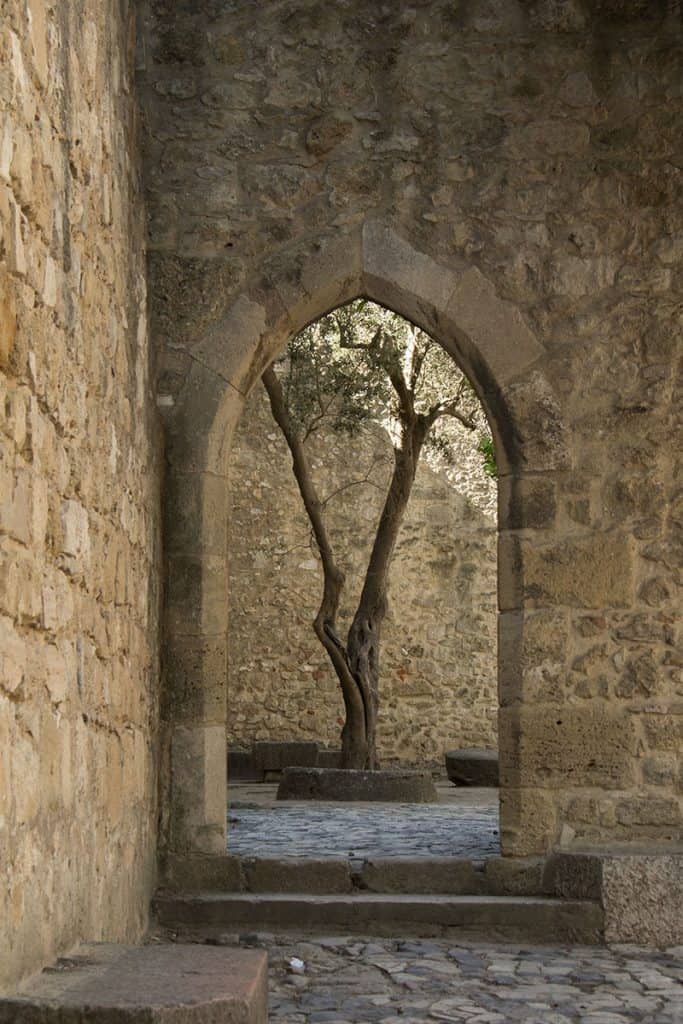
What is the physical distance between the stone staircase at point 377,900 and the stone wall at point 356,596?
9.10 metres

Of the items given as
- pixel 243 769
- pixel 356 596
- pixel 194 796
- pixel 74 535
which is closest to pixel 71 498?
pixel 74 535

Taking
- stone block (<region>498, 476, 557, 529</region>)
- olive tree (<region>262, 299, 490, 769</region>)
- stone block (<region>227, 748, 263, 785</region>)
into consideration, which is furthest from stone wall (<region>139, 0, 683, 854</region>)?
stone block (<region>227, 748, 263, 785</region>)

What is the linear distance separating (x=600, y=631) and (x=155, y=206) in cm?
265

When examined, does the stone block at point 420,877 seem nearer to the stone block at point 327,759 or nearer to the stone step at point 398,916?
the stone step at point 398,916

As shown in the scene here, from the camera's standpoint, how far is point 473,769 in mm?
12258

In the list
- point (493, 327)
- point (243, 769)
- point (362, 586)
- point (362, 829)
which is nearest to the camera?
point (493, 327)

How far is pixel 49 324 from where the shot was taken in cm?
326

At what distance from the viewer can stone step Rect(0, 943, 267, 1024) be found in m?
2.50

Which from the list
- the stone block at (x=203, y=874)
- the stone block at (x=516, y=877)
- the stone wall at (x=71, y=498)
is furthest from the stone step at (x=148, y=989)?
the stone block at (x=516, y=877)

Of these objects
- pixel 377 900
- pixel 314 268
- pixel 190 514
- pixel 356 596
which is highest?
pixel 314 268

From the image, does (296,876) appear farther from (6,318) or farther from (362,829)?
(6,318)

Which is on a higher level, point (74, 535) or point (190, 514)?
point (190, 514)

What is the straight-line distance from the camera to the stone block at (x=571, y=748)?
222 inches

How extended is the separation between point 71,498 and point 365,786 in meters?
6.71
